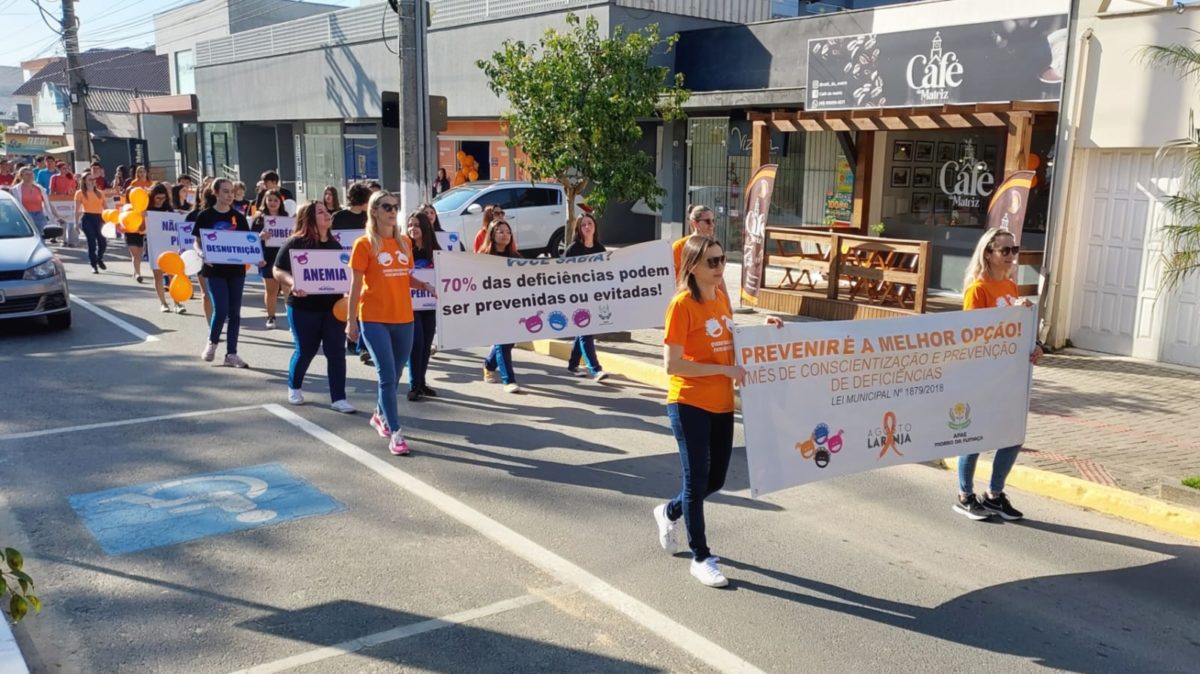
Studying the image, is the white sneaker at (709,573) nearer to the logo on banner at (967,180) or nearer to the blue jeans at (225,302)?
the blue jeans at (225,302)

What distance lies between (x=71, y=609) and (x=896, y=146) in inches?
564

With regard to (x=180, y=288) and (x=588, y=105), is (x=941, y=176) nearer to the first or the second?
(x=588, y=105)

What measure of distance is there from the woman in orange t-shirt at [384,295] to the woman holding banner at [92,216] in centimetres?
1271

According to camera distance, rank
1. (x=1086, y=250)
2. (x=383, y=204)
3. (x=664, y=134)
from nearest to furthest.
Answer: (x=383, y=204)
(x=1086, y=250)
(x=664, y=134)

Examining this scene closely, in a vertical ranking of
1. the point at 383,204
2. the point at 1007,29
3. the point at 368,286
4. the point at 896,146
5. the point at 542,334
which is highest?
the point at 1007,29

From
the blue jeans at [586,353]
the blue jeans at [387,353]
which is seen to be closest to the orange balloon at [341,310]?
the blue jeans at [387,353]

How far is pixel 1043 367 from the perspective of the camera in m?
10.8

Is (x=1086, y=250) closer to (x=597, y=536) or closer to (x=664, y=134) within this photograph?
(x=597, y=536)

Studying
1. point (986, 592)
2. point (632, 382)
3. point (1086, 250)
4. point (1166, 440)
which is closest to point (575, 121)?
point (632, 382)

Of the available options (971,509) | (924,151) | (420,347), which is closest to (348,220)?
Result: (420,347)

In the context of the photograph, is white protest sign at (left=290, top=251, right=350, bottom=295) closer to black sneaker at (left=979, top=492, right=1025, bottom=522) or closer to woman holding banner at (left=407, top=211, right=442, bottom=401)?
woman holding banner at (left=407, top=211, right=442, bottom=401)

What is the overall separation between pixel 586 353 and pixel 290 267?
3048mm

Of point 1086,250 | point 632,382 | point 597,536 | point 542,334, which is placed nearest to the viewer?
point 597,536

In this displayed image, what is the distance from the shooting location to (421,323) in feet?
29.9
